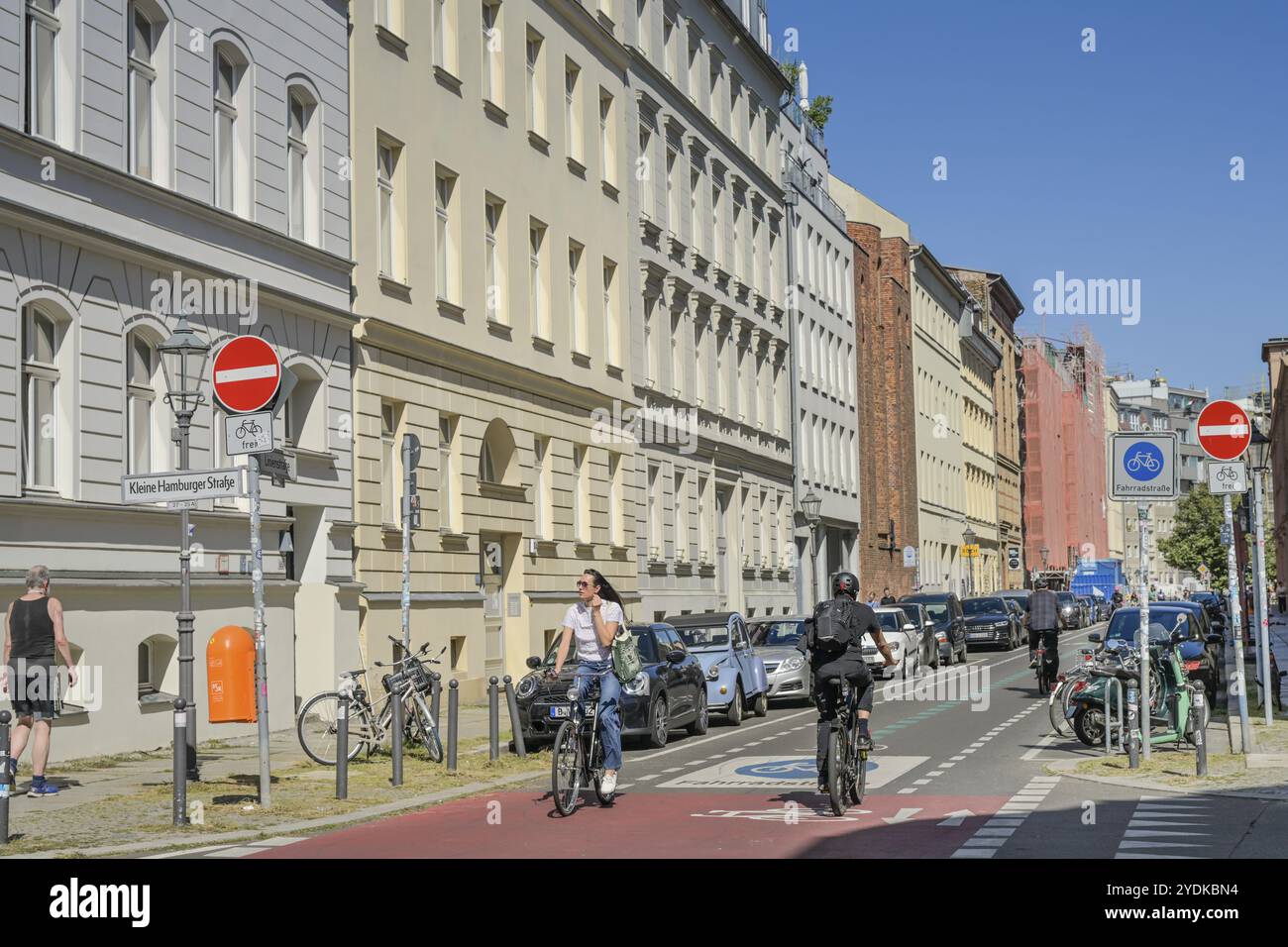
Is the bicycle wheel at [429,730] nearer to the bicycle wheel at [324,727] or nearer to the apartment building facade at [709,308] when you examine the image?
the bicycle wheel at [324,727]

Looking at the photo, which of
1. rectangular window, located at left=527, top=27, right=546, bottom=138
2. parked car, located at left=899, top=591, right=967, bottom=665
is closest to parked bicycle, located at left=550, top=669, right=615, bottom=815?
rectangular window, located at left=527, top=27, right=546, bottom=138

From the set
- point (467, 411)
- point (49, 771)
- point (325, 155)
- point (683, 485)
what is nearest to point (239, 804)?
point (49, 771)

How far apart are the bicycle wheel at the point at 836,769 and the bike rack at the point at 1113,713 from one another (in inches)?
222

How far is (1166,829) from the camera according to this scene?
1266 cm

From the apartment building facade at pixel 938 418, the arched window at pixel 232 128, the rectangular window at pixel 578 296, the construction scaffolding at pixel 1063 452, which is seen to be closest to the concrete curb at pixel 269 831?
the arched window at pixel 232 128

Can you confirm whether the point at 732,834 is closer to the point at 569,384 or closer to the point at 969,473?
the point at 569,384

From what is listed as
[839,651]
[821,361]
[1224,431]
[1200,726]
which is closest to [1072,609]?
[821,361]

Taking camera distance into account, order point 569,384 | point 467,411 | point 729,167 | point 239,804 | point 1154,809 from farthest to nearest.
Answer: point 729,167 → point 569,384 → point 467,411 → point 239,804 → point 1154,809

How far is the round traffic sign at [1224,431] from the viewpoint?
1877cm

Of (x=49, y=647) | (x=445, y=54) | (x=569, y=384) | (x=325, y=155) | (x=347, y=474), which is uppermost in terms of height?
(x=445, y=54)

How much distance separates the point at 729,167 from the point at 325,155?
86.4ft

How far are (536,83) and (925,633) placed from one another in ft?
51.8

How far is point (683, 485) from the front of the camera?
45500mm

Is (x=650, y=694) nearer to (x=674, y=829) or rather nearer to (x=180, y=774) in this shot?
(x=674, y=829)
